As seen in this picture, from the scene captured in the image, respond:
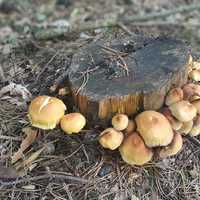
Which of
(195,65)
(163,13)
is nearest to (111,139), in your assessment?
(195,65)

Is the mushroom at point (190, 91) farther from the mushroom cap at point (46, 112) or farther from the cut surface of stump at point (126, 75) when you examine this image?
the mushroom cap at point (46, 112)

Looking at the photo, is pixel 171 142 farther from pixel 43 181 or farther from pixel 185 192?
pixel 43 181

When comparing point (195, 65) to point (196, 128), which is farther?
point (195, 65)

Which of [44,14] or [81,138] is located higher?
[81,138]

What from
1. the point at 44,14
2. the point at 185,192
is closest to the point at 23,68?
the point at 185,192

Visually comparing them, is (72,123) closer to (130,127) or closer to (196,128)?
(130,127)

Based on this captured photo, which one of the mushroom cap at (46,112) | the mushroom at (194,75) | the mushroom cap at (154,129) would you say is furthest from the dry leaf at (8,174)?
the mushroom at (194,75)
